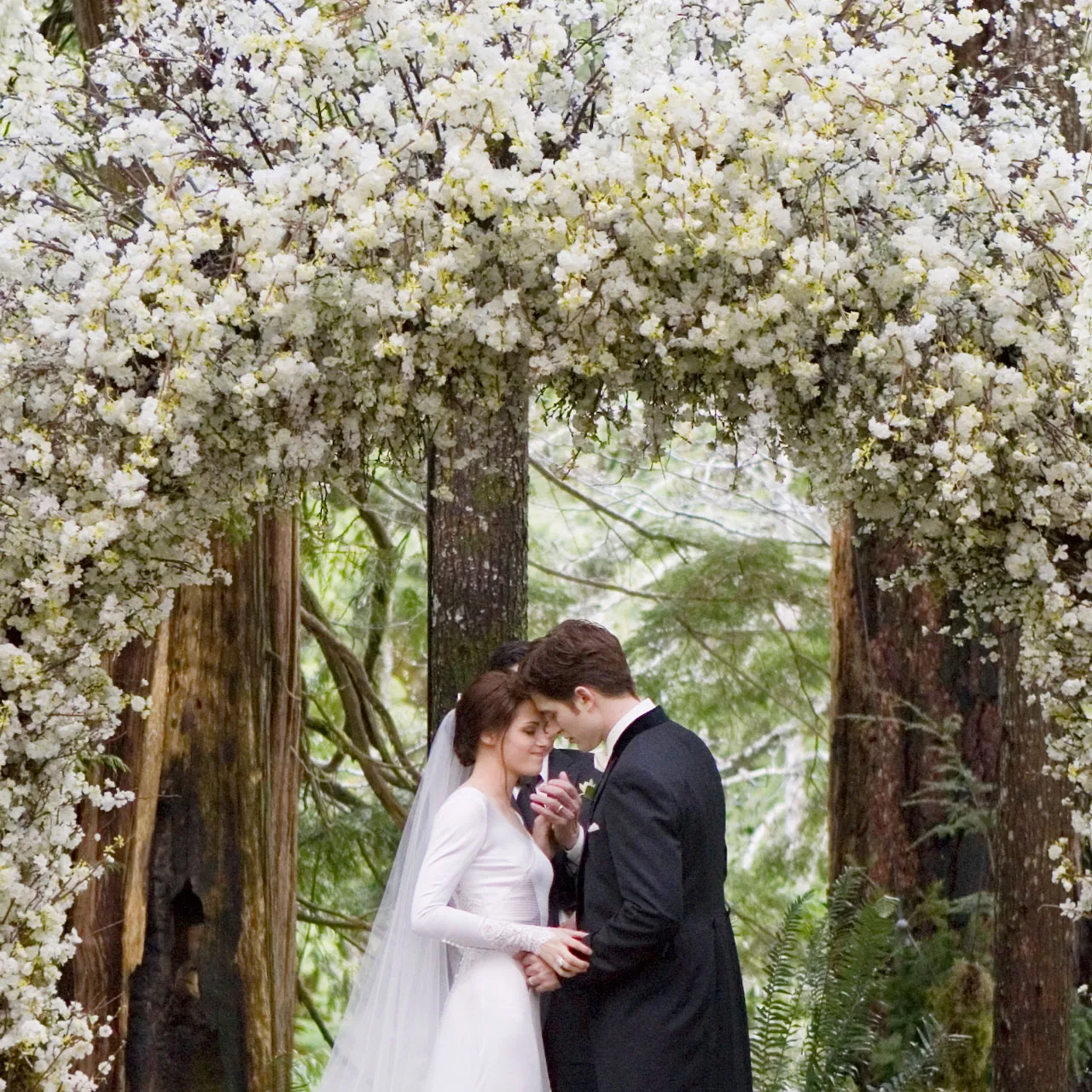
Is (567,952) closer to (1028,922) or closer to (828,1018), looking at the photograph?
(1028,922)

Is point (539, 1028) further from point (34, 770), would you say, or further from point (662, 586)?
point (662, 586)

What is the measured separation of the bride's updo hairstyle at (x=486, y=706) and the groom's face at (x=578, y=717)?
0.25m

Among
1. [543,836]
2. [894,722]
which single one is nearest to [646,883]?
[543,836]

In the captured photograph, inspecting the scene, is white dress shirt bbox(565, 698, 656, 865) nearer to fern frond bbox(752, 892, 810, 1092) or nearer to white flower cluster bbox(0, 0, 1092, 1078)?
white flower cluster bbox(0, 0, 1092, 1078)

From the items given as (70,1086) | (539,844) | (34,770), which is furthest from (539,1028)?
(34,770)

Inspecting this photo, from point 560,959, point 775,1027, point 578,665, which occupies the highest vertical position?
point 578,665

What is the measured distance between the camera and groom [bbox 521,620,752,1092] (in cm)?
309

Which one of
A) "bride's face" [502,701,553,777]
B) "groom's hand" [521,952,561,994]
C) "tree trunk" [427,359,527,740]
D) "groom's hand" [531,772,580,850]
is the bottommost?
"groom's hand" [521,952,561,994]

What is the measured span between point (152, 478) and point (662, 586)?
4.27 m

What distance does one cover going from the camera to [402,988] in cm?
375

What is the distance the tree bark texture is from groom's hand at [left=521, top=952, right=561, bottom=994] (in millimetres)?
2929

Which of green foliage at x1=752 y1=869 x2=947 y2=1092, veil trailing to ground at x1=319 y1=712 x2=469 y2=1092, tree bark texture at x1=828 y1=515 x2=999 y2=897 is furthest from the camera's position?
tree bark texture at x1=828 y1=515 x2=999 y2=897

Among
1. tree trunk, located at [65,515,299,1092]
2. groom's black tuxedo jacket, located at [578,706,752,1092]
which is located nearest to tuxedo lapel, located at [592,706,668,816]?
groom's black tuxedo jacket, located at [578,706,752,1092]

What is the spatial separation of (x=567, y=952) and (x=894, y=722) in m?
3.25
